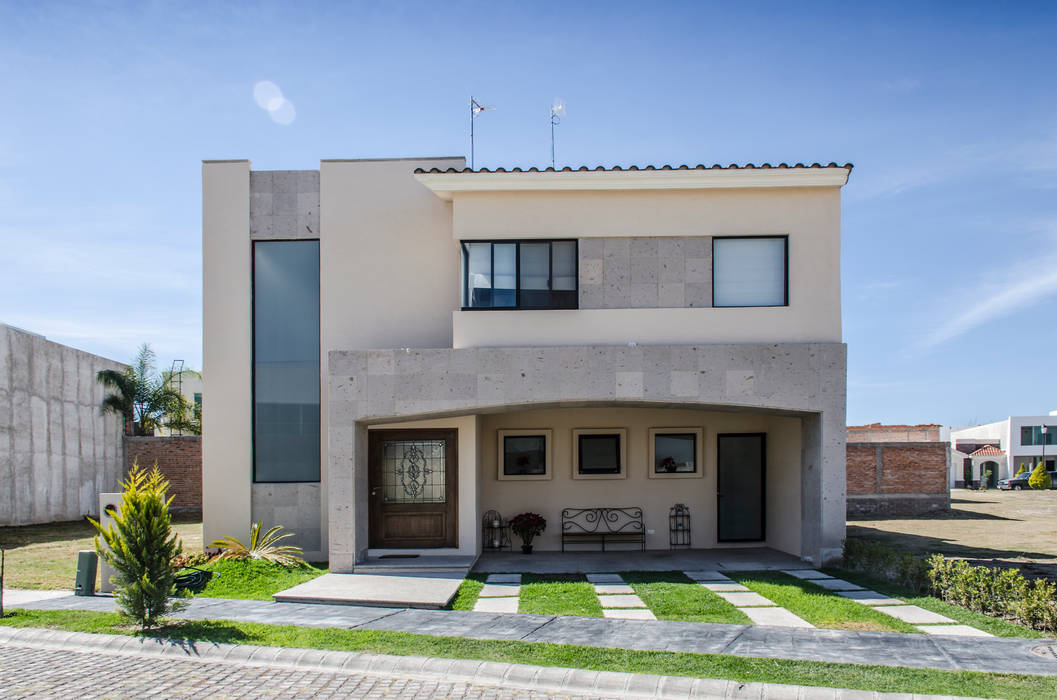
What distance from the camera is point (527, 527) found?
14008 mm

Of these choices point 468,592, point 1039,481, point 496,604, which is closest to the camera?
point 496,604

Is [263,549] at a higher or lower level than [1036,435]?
higher

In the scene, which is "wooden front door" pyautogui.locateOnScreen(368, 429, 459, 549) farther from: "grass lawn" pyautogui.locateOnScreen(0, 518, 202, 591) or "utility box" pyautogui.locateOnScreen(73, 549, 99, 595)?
"grass lawn" pyautogui.locateOnScreen(0, 518, 202, 591)

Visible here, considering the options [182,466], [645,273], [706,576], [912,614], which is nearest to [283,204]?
[645,273]

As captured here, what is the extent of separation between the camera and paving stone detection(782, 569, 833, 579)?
11.3 meters

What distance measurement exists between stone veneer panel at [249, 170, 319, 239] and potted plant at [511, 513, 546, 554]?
22.8 ft

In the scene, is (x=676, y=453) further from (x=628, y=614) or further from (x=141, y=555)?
(x=141, y=555)

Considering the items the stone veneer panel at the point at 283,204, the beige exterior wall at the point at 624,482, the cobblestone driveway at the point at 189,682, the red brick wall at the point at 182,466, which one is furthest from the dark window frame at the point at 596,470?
the red brick wall at the point at 182,466

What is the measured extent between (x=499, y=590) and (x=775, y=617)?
3.96m

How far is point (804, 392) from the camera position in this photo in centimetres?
1205

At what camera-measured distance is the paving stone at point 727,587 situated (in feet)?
34.5

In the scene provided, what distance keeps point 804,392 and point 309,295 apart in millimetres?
9430

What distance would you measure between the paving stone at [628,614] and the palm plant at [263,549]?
20.0 ft

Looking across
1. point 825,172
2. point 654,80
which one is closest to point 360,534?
point 654,80
